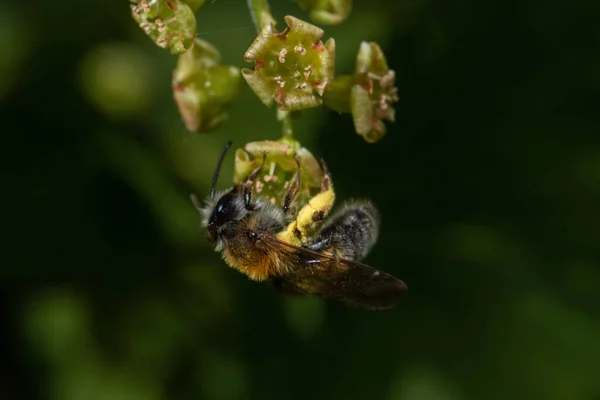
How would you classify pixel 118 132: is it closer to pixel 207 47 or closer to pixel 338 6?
pixel 207 47

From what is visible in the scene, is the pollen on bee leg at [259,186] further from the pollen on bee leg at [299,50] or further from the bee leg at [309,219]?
the pollen on bee leg at [299,50]

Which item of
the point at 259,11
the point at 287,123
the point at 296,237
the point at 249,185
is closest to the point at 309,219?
the point at 296,237

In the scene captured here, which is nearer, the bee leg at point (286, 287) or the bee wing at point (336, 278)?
the bee wing at point (336, 278)

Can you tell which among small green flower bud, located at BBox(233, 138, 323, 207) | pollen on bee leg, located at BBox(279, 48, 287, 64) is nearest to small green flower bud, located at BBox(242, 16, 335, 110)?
pollen on bee leg, located at BBox(279, 48, 287, 64)

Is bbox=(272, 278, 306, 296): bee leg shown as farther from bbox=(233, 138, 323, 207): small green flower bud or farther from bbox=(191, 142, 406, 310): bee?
bbox=(233, 138, 323, 207): small green flower bud

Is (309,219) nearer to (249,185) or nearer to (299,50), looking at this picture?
(249,185)

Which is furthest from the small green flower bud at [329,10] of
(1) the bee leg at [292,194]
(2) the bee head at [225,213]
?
(2) the bee head at [225,213]
